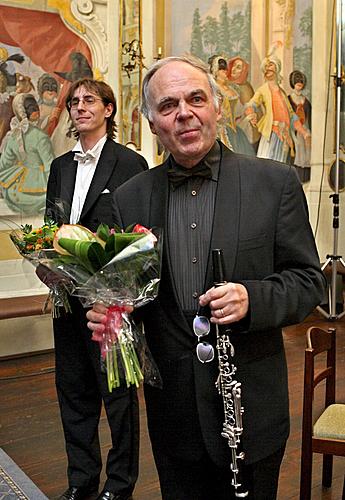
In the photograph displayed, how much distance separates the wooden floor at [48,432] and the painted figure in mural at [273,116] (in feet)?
10.8

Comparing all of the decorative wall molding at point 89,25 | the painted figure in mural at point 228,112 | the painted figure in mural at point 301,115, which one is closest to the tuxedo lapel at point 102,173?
the decorative wall molding at point 89,25

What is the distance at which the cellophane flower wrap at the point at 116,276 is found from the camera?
1817 mm

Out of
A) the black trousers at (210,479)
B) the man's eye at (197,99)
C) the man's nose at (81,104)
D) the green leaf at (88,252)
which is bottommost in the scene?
the black trousers at (210,479)

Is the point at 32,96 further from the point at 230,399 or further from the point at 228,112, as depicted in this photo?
the point at 230,399

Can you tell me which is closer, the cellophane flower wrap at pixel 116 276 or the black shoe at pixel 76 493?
the cellophane flower wrap at pixel 116 276

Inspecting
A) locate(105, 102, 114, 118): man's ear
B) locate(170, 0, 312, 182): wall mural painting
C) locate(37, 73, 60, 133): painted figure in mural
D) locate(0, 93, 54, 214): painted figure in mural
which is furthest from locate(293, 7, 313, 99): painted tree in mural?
locate(105, 102, 114, 118): man's ear

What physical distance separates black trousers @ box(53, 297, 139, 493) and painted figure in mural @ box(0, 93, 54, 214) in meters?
3.29

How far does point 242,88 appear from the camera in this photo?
28.5 ft

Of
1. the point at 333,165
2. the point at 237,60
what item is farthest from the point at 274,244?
the point at 333,165

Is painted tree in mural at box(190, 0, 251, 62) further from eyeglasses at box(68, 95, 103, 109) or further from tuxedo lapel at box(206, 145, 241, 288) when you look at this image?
tuxedo lapel at box(206, 145, 241, 288)

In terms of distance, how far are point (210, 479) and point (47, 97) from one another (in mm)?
5205

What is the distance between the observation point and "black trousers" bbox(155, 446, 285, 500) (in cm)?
210

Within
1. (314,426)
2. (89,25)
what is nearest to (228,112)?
(89,25)

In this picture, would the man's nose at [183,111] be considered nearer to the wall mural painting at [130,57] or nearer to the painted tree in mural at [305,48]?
the wall mural painting at [130,57]
